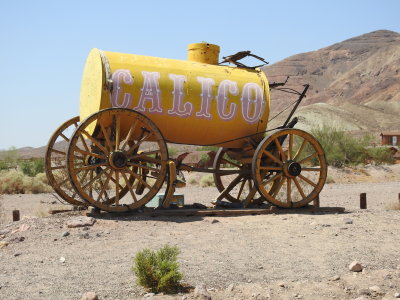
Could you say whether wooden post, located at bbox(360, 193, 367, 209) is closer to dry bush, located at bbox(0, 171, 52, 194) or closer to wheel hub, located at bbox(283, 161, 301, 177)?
wheel hub, located at bbox(283, 161, 301, 177)

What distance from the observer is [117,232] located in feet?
28.5

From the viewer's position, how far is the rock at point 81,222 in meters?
9.09

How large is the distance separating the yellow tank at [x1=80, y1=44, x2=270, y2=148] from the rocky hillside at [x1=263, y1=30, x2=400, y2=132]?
209 feet

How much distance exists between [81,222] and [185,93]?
304 cm

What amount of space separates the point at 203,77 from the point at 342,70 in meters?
141

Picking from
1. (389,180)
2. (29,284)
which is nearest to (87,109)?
(29,284)

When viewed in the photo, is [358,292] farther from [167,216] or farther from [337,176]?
[337,176]

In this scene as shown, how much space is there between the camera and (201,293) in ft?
18.5

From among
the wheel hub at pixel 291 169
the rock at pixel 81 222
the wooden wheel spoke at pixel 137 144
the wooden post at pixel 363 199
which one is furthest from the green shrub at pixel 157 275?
the wooden post at pixel 363 199

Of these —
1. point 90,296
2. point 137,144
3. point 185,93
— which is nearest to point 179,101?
point 185,93

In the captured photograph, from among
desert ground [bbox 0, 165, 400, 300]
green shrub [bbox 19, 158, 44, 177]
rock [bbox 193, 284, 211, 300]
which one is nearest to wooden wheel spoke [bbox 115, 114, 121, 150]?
desert ground [bbox 0, 165, 400, 300]

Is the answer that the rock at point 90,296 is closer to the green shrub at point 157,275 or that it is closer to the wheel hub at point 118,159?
the green shrub at point 157,275

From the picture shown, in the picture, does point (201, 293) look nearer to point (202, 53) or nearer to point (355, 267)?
point (355, 267)

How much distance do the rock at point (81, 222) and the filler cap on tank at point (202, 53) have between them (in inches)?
161
